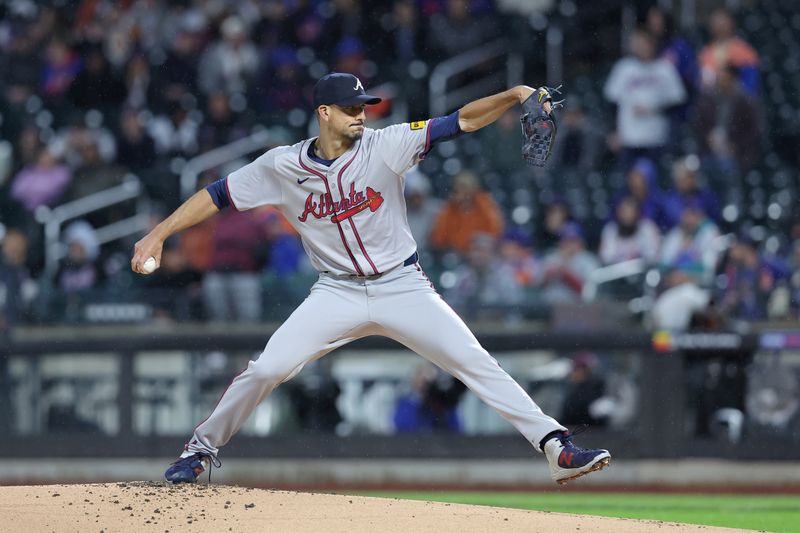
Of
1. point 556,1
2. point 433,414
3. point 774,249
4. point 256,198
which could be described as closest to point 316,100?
point 256,198

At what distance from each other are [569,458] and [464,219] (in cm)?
566

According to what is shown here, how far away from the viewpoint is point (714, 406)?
10078 mm

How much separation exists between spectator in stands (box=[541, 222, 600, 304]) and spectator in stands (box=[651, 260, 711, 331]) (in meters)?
0.64

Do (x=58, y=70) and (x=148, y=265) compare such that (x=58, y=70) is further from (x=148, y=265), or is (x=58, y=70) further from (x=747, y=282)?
(x=148, y=265)

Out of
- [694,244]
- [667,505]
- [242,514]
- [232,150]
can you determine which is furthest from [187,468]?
[232,150]

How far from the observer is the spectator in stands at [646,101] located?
12.0 meters

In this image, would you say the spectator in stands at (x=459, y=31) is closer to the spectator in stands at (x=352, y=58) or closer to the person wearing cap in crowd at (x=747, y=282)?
the spectator in stands at (x=352, y=58)

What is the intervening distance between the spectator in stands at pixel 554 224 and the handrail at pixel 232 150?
2.80 meters

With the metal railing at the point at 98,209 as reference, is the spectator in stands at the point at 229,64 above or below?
above

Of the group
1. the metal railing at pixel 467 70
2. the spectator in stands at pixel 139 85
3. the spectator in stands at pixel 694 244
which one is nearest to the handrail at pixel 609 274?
the spectator in stands at pixel 694 244

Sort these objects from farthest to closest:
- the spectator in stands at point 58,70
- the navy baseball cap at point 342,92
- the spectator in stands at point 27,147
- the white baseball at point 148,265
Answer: the spectator in stands at point 58,70 → the spectator in stands at point 27,147 → the navy baseball cap at point 342,92 → the white baseball at point 148,265

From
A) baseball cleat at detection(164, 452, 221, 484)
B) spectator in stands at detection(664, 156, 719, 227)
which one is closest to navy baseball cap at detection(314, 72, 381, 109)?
baseball cleat at detection(164, 452, 221, 484)

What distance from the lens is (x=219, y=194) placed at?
19.6 ft

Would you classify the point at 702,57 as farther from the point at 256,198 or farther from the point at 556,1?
the point at 256,198
